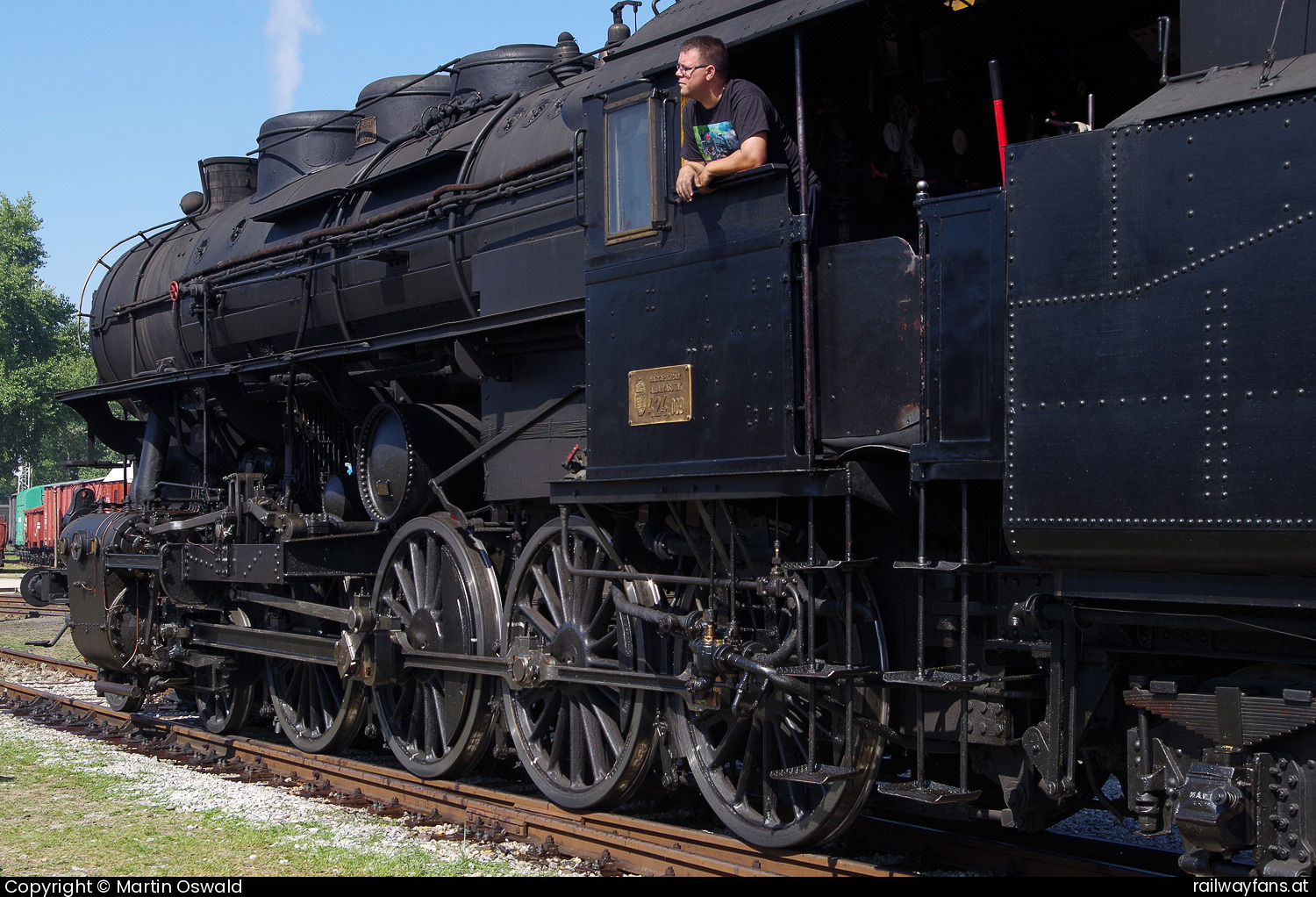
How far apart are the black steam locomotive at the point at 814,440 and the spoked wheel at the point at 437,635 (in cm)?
3

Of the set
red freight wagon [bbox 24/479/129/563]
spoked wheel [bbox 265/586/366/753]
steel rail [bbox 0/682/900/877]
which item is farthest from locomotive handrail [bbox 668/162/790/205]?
red freight wagon [bbox 24/479/129/563]

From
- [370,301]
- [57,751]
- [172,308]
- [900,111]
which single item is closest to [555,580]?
[370,301]

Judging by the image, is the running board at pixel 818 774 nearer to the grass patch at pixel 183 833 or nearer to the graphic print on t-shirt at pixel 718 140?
the grass patch at pixel 183 833

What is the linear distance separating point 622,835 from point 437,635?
6.75ft

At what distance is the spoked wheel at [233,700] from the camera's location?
31.7ft

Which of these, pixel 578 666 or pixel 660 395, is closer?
pixel 660 395

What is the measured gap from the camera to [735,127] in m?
5.41

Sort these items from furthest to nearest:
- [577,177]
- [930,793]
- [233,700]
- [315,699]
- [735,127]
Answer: [233,700] < [315,699] < [577,177] < [735,127] < [930,793]

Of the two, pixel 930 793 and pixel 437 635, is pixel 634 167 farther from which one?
pixel 437 635

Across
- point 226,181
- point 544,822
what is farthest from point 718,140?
point 226,181

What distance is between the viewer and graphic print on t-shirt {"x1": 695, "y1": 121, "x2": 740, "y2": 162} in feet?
17.8

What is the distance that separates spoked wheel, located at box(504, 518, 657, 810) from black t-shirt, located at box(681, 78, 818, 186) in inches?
79.7
